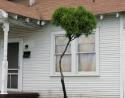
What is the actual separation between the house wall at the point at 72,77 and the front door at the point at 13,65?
394 millimetres

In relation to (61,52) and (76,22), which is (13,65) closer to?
(61,52)

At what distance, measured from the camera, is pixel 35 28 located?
16.7 metres

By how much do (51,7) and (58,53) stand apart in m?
2.02

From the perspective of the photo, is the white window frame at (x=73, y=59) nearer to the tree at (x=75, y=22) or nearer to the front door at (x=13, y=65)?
the front door at (x=13, y=65)

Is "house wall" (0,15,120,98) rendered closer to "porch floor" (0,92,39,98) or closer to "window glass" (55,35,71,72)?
"window glass" (55,35,71,72)

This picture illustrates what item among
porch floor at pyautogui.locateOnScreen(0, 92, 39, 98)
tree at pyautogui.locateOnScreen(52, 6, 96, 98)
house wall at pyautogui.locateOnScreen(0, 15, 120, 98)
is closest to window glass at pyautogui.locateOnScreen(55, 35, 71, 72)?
house wall at pyautogui.locateOnScreen(0, 15, 120, 98)

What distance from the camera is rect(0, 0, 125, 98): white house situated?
14977 mm

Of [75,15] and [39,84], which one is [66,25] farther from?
[39,84]

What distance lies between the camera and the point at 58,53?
53.6 feet

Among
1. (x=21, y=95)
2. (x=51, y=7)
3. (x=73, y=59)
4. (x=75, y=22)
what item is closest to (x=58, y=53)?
(x=73, y=59)

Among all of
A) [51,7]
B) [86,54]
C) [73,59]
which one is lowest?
[73,59]

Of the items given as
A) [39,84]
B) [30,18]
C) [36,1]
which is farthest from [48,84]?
[36,1]

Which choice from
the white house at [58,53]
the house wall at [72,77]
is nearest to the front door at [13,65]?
the white house at [58,53]

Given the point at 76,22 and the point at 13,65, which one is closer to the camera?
the point at 76,22
